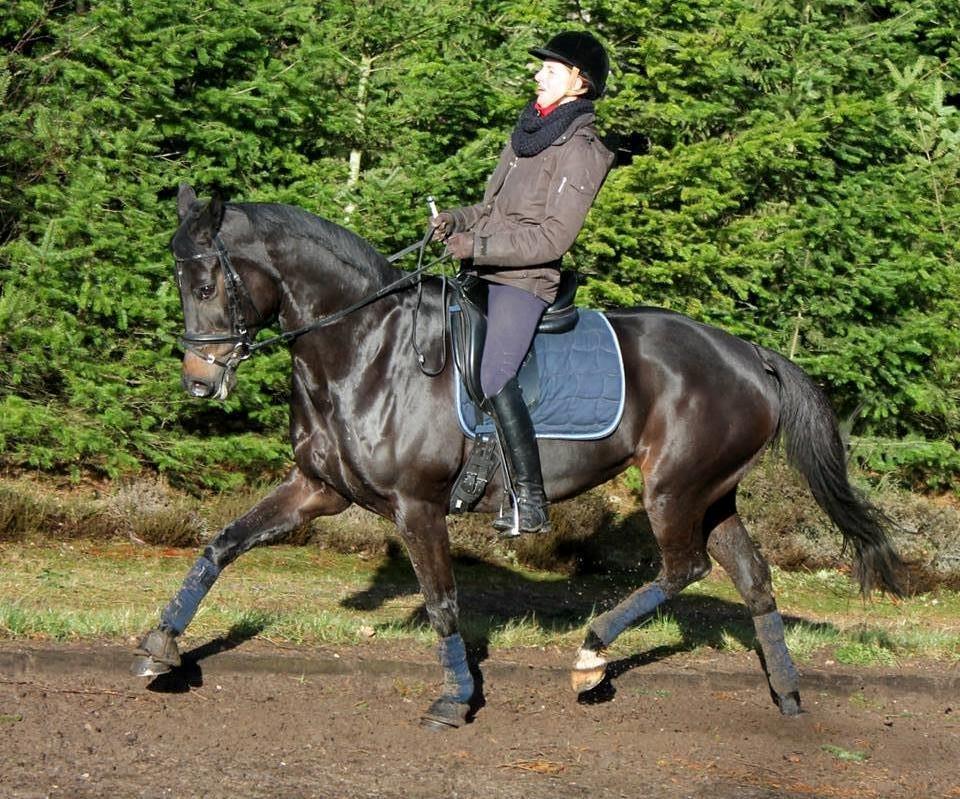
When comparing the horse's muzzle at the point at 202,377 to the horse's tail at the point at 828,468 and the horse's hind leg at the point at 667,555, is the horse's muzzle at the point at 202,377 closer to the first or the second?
the horse's hind leg at the point at 667,555

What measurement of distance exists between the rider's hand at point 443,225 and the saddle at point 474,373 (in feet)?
0.84

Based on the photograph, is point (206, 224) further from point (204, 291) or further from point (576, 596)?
point (576, 596)

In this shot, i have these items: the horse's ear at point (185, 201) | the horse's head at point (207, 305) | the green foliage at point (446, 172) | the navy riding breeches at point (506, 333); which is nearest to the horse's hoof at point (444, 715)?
the navy riding breeches at point (506, 333)

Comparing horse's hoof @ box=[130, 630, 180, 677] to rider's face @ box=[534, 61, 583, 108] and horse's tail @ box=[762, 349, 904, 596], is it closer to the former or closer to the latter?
rider's face @ box=[534, 61, 583, 108]

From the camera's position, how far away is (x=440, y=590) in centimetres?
665

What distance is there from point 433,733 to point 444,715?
0.11 metres

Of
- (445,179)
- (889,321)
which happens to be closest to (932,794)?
(445,179)

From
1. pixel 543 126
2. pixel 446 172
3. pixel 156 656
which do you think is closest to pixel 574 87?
pixel 543 126

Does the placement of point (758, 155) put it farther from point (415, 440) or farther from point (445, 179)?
point (415, 440)

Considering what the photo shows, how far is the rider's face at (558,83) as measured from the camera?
675cm

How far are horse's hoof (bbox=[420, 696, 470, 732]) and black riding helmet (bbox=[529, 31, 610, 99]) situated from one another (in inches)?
125

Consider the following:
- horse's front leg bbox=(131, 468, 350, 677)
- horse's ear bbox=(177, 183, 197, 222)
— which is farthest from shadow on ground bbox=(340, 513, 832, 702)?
horse's ear bbox=(177, 183, 197, 222)

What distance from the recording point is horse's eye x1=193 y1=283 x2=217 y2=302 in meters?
6.25

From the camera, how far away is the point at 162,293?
10312 millimetres
